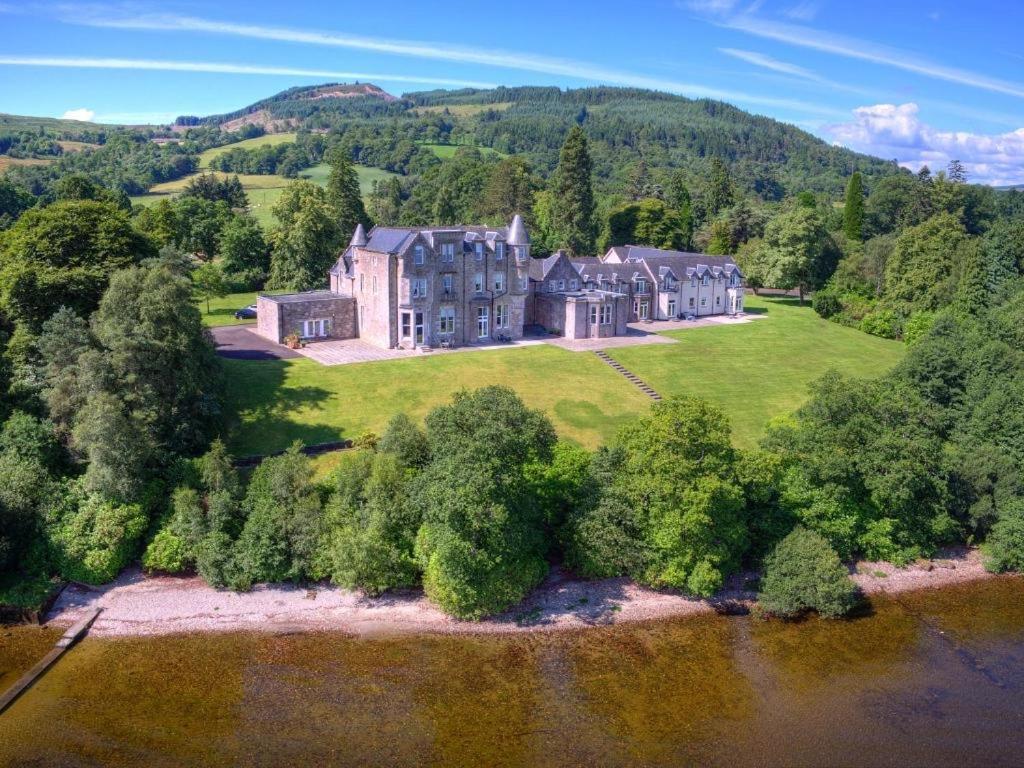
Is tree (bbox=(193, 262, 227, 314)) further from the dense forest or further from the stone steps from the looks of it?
the stone steps

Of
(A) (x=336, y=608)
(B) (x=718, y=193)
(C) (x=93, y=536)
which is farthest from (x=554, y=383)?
(B) (x=718, y=193)

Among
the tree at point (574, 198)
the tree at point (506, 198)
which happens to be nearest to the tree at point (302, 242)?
the tree at point (506, 198)

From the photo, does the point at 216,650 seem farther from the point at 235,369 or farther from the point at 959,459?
the point at 959,459

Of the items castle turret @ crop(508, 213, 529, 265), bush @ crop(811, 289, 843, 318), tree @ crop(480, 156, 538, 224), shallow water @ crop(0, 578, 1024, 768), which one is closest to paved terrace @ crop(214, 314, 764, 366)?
castle turret @ crop(508, 213, 529, 265)

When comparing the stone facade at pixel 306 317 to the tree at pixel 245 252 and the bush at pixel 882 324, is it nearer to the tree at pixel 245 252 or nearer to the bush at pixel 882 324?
the tree at pixel 245 252

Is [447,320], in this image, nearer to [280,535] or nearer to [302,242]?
[302,242]
